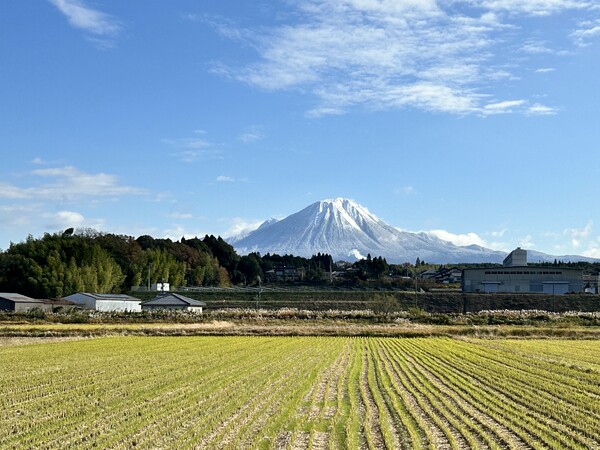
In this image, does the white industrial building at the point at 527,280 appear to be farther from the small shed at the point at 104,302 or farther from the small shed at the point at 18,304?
the small shed at the point at 18,304

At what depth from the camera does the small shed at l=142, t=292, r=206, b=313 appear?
2761 inches

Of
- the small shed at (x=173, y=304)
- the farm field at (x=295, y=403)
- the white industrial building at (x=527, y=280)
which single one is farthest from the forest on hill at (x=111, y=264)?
the farm field at (x=295, y=403)

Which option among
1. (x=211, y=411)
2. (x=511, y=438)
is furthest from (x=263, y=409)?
(x=511, y=438)

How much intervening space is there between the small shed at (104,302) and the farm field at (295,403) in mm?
47011

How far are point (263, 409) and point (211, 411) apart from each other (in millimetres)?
970

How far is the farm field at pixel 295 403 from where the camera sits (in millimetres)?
10547

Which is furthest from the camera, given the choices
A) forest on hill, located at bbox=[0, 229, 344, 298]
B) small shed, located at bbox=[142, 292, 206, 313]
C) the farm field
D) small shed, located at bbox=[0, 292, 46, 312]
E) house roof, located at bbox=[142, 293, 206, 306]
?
forest on hill, located at bbox=[0, 229, 344, 298]

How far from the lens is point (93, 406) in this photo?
13.3m

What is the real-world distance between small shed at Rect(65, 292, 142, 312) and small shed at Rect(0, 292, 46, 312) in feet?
12.0

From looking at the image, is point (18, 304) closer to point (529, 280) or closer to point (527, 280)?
point (527, 280)

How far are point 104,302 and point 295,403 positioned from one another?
60879 millimetres

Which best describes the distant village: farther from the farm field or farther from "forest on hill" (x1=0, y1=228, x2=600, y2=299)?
the farm field

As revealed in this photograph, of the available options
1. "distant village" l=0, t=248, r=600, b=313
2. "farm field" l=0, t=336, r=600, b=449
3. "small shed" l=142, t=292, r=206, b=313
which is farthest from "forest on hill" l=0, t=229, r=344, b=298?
"farm field" l=0, t=336, r=600, b=449

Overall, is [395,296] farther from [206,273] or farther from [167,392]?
[167,392]
